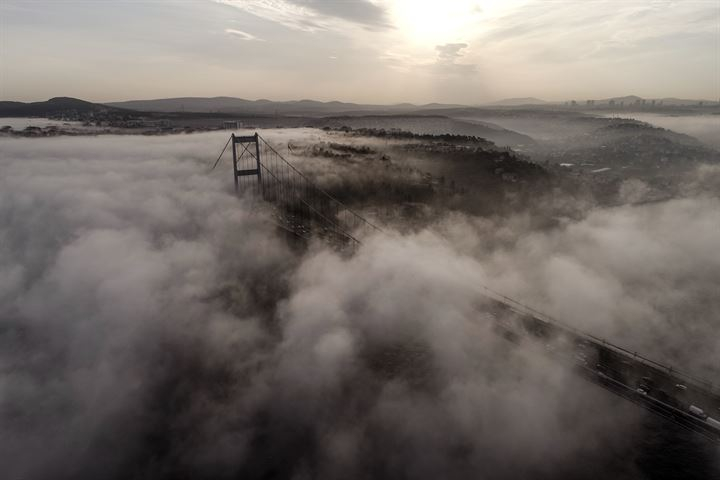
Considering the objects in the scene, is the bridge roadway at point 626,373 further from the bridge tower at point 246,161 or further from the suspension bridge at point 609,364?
the bridge tower at point 246,161

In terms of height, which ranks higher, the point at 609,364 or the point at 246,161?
the point at 246,161

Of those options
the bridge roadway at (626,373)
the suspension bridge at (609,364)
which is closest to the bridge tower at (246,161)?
the suspension bridge at (609,364)

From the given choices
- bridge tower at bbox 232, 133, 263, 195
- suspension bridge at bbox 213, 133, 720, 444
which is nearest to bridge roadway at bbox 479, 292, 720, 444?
suspension bridge at bbox 213, 133, 720, 444

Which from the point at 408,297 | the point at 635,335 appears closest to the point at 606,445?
the point at 635,335

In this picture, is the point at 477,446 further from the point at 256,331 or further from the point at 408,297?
the point at 256,331

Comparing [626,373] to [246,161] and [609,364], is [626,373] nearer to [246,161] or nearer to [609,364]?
[609,364]

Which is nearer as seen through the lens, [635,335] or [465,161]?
[635,335]

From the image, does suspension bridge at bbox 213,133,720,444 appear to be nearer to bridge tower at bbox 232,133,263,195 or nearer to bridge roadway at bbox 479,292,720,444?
bridge roadway at bbox 479,292,720,444

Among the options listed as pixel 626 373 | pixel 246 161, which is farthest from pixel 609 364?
pixel 246 161
